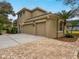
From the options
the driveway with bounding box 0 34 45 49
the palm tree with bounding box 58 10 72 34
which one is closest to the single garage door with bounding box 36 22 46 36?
the palm tree with bounding box 58 10 72 34

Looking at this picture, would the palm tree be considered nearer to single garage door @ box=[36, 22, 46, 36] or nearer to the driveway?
single garage door @ box=[36, 22, 46, 36]

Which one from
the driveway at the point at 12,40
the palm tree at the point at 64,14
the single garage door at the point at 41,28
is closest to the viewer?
the driveway at the point at 12,40

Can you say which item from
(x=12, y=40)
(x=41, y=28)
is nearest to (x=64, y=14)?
(x=41, y=28)

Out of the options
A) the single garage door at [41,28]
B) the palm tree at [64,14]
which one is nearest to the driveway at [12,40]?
the single garage door at [41,28]

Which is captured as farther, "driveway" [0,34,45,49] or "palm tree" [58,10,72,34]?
"palm tree" [58,10,72,34]

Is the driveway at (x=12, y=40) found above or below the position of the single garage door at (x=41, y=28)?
below

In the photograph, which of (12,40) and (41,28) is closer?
(12,40)

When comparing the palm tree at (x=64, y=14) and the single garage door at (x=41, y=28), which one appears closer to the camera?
the single garage door at (x=41, y=28)

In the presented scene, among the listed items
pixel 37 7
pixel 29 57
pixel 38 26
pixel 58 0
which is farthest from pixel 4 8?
pixel 29 57

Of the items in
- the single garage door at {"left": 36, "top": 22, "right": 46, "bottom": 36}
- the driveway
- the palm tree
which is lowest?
the driveway

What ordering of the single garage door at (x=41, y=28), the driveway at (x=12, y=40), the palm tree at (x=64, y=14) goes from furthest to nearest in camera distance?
the palm tree at (x=64, y=14)
the single garage door at (x=41, y=28)
the driveway at (x=12, y=40)

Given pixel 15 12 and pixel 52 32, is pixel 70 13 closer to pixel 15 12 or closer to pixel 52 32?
pixel 52 32

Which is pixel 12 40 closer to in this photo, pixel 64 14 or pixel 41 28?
pixel 41 28

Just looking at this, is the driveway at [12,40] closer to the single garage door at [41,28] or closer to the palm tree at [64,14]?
the single garage door at [41,28]
